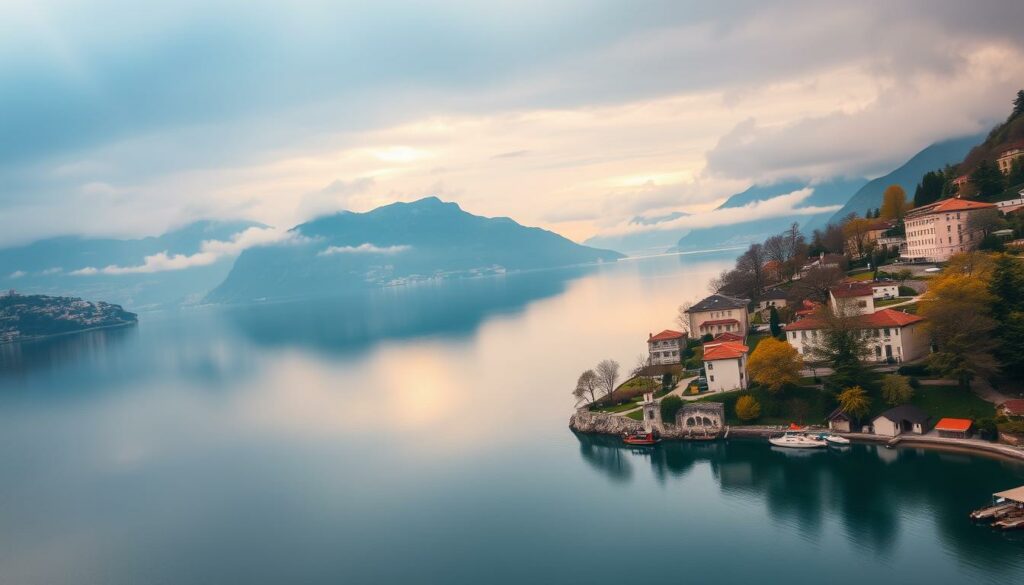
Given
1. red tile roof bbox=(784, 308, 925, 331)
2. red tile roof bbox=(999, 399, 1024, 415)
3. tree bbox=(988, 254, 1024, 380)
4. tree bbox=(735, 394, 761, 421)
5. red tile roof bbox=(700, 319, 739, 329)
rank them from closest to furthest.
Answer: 1. red tile roof bbox=(999, 399, 1024, 415)
2. tree bbox=(988, 254, 1024, 380)
3. tree bbox=(735, 394, 761, 421)
4. red tile roof bbox=(784, 308, 925, 331)
5. red tile roof bbox=(700, 319, 739, 329)

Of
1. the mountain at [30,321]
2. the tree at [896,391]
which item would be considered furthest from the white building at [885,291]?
the mountain at [30,321]

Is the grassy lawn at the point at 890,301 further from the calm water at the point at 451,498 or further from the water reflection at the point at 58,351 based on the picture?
the water reflection at the point at 58,351

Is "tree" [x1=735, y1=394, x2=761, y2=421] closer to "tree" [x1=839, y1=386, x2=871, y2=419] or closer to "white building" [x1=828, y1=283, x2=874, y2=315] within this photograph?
"tree" [x1=839, y1=386, x2=871, y2=419]

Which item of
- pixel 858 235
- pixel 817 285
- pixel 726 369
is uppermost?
pixel 858 235

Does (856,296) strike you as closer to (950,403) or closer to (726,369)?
(726,369)

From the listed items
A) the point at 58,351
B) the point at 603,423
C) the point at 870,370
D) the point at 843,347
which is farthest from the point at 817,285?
the point at 58,351

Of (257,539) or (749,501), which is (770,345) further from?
(257,539)

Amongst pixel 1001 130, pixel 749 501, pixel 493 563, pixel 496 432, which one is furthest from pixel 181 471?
pixel 1001 130

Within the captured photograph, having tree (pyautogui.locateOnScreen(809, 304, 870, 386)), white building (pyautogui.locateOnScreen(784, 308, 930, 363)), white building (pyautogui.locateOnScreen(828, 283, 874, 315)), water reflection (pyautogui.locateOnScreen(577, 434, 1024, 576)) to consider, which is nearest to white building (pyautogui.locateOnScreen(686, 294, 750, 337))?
white building (pyautogui.locateOnScreen(828, 283, 874, 315))
